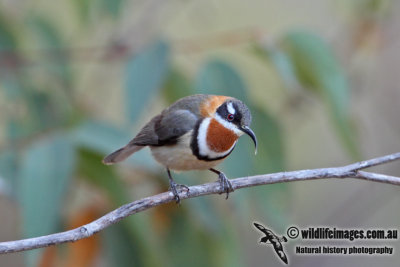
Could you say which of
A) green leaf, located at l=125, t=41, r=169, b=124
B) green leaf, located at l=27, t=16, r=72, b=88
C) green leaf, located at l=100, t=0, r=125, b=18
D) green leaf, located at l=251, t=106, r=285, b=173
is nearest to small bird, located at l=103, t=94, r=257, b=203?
green leaf, located at l=125, t=41, r=169, b=124

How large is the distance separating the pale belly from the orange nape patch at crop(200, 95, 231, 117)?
5.0 inches

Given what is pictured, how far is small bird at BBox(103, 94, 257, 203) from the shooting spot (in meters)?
2.78

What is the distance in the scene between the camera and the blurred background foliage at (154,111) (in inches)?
129

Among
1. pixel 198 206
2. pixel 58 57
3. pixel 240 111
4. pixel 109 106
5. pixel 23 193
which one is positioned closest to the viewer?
pixel 240 111

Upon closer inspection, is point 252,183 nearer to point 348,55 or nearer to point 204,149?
point 204,149

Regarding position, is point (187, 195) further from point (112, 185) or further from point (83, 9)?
point (83, 9)

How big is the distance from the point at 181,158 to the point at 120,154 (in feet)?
1.26

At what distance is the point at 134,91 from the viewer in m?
3.36

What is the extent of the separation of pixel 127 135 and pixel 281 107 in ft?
5.99

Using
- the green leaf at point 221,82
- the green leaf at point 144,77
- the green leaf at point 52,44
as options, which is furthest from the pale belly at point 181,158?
the green leaf at point 52,44

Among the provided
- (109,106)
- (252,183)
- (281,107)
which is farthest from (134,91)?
(109,106)

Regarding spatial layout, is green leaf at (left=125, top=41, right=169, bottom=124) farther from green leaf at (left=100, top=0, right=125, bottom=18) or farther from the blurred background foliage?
green leaf at (left=100, top=0, right=125, bottom=18)

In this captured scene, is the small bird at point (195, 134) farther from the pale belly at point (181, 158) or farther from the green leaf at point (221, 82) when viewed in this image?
the green leaf at point (221, 82)

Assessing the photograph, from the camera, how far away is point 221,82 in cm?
336
